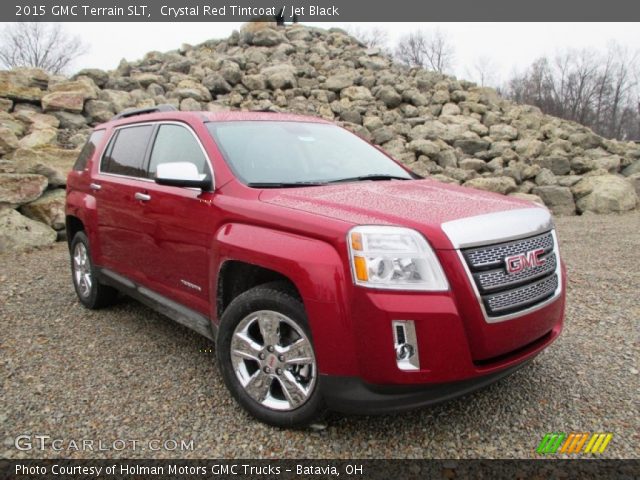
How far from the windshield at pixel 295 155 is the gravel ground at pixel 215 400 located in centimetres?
145

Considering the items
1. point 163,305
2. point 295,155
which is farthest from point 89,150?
point 295,155

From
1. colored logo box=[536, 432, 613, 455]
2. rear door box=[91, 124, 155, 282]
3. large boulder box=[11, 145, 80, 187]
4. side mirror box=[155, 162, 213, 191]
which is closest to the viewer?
colored logo box=[536, 432, 613, 455]

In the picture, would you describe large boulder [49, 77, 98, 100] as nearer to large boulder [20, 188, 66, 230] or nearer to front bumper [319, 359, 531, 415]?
large boulder [20, 188, 66, 230]

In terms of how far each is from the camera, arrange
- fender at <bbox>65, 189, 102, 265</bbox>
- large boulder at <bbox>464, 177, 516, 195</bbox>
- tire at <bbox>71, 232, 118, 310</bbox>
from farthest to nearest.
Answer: large boulder at <bbox>464, 177, 516, 195</bbox> → tire at <bbox>71, 232, 118, 310</bbox> → fender at <bbox>65, 189, 102, 265</bbox>

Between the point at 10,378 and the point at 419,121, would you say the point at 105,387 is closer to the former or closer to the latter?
the point at 10,378

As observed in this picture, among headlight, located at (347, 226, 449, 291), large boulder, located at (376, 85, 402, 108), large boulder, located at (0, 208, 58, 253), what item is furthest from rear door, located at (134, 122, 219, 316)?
large boulder, located at (376, 85, 402, 108)

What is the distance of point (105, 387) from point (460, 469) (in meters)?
2.27

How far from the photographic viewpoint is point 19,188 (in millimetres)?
7703

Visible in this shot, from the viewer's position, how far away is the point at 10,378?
3.33 meters

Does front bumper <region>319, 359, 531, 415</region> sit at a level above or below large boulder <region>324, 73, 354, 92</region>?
below

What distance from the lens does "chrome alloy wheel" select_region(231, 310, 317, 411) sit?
253 cm

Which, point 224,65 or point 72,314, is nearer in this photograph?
point 72,314

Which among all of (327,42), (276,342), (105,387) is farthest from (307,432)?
(327,42)

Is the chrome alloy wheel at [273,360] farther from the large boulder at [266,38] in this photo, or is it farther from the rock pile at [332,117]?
the large boulder at [266,38]
